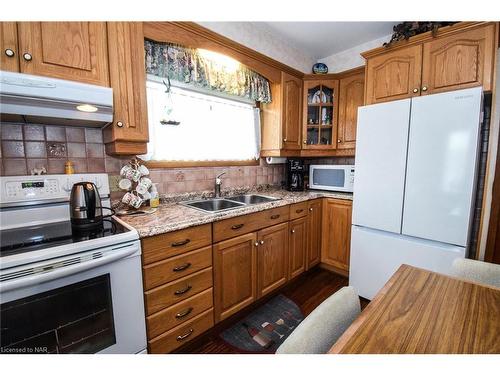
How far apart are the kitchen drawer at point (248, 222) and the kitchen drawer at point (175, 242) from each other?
0.09 m

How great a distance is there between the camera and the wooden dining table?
547 millimetres

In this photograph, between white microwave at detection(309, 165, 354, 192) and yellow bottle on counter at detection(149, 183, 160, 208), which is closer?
yellow bottle on counter at detection(149, 183, 160, 208)

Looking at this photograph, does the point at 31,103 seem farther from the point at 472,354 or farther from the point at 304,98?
the point at 304,98

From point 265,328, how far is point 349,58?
2928 millimetres

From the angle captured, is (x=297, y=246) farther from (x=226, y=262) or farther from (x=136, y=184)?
(x=136, y=184)

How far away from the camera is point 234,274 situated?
1.61 metres

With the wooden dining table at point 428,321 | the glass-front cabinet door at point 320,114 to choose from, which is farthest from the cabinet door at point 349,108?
the wooden dining table at point 428,321

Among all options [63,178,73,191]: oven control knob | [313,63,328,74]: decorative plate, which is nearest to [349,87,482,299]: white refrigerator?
[313,63,328,74]: decorative plate

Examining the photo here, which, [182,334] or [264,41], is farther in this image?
[264,41]

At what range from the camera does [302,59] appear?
2.67m

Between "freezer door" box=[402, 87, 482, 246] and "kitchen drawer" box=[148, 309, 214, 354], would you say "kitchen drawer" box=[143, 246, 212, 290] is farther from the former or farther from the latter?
"freezer door" box=[402, 87, 482, 246]

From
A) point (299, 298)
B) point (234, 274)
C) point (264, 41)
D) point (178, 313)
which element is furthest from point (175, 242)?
point (264, 41)

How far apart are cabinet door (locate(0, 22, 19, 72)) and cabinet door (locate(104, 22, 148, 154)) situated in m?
0.37

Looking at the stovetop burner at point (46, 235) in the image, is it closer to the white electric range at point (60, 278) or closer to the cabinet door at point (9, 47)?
the white electric range at point (60, 278)
